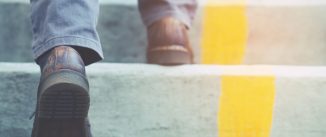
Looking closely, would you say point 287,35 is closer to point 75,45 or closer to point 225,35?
point 225,35

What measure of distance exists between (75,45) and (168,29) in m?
0.34

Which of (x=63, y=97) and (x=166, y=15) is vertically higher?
(x=166, y=15)

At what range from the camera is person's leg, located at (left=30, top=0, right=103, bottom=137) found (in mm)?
720

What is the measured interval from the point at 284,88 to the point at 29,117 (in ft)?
1.56

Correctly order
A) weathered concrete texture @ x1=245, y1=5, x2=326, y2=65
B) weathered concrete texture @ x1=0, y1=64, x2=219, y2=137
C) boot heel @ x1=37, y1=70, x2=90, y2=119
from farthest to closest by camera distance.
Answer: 1. weathered concrete texture @ x1=245, y1=5, x2=326, y2=65
2. weathered concrete texture @ x1=0, y1=64, x2=219, y2=137
3. boot heel @ x1=37, y1=70, x2=90, y2=119

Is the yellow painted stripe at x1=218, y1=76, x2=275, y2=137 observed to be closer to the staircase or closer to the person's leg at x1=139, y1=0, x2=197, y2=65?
the staircase

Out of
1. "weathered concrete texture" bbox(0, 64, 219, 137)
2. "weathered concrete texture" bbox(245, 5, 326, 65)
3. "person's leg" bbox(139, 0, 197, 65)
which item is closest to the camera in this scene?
"weathered concrete texture" bbox(0, 64, 219, 137)

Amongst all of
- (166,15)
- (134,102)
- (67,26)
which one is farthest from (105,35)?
(67,26)

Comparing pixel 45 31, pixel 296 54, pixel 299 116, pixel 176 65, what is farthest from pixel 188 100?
pixel 296 54

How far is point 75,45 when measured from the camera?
2.61ft

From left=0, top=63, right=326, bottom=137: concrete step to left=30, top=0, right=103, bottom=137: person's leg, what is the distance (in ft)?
0.52

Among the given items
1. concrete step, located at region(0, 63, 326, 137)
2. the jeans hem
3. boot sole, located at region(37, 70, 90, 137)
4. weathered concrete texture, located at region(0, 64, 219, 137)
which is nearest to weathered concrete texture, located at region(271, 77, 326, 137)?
concrete step, located at region(0, 63, 326, 137)

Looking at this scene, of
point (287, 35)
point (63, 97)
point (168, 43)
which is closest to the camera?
point (63, 97)

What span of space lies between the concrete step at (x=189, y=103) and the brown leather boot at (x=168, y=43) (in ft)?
0.27
